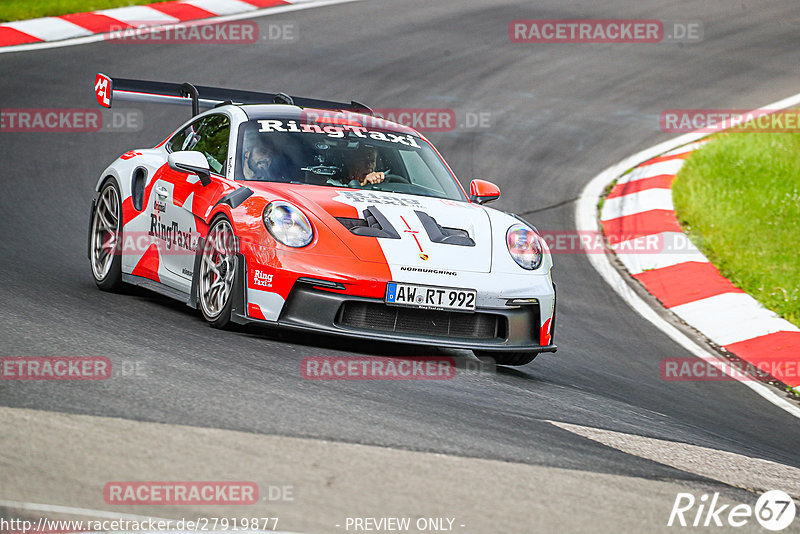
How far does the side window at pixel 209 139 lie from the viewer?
261 inches

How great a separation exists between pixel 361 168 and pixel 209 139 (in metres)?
1.05

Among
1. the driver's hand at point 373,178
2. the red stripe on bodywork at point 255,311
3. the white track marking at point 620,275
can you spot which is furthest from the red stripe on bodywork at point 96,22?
the red stripe on bodywork at point 255,311

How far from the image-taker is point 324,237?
18.5ft

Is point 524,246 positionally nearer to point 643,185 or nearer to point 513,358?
point 513,358

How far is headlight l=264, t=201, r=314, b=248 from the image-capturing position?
18.4ft

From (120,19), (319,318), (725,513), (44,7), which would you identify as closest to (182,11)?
(120,19)

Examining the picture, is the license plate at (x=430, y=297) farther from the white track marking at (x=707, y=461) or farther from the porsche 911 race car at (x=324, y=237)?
the white track marking at (x=707, y=461)

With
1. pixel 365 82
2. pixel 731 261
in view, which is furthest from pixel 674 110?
pixel 731 261

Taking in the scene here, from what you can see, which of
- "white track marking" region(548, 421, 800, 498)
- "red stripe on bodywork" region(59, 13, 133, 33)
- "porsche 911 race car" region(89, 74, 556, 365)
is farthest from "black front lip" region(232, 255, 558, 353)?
"red stripe on bodywork" region(59, 13, 133, 33)

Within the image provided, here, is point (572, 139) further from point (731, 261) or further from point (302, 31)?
point (302, 31)

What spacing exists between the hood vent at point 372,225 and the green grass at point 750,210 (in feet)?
13.0

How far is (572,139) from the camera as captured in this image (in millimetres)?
12953

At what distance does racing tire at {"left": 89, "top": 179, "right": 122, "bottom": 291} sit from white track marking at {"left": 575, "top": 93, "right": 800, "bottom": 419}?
12.7 feet

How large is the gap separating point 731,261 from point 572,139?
395 cm
